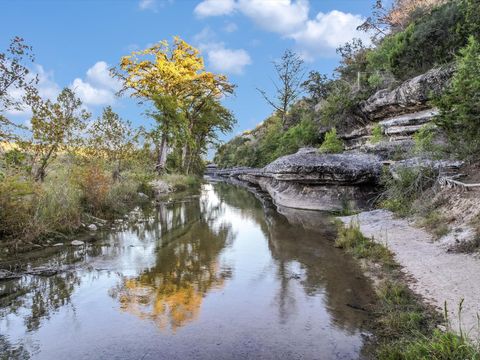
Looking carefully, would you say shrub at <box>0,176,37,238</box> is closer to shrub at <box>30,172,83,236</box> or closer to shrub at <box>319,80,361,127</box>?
shrub at <box>30,172,83,236</box>

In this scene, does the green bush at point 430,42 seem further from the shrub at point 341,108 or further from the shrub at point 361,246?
the shrub at point 361,246

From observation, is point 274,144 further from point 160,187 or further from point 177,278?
point 177,278

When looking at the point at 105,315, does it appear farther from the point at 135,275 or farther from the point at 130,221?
the point at 130,221

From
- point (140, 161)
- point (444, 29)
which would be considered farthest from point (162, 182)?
point (444, 29)

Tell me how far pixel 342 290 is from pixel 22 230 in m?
6.75

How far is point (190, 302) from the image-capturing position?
5617mm

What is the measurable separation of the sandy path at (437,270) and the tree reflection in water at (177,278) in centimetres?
319

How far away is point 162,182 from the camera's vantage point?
75.7 feet

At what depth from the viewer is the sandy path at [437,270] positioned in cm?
478

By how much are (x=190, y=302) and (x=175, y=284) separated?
2.76ft

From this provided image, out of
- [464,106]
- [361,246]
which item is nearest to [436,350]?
[361,246]

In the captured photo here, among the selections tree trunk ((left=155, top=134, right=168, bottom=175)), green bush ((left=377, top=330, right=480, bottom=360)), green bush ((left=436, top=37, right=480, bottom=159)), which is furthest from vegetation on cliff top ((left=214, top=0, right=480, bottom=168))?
tree trunk ((left=155, top=134, right=168, bottom=175))

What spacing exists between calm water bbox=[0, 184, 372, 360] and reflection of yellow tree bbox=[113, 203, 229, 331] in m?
0.02

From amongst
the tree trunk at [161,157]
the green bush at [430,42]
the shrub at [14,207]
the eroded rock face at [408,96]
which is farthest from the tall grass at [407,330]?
the tree trunk at [161,157]
